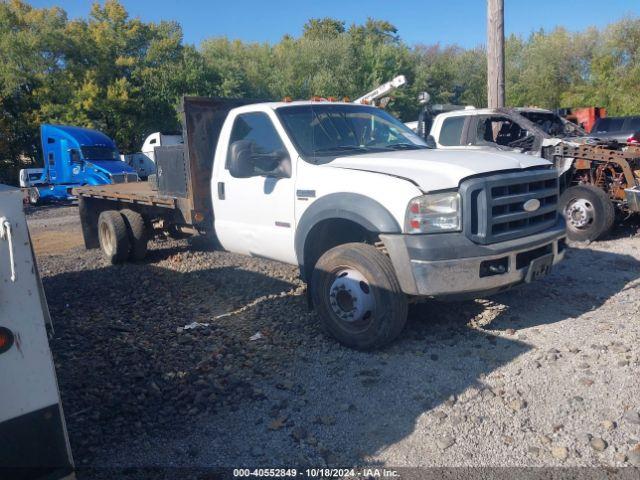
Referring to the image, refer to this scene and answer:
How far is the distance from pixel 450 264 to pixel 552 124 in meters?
6.23

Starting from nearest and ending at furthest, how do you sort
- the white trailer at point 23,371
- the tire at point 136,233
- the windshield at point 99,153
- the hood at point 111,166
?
the white trailer at point 23,371
the tire at point 136,233
the hood at point 111,166
the windshield at point 99,153

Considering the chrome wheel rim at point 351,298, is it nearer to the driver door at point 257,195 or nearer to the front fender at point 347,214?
the front fender at point 347,214

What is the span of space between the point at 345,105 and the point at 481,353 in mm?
2849

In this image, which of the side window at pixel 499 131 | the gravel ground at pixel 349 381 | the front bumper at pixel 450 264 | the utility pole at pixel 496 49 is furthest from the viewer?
the utility pole at pixel 496 49

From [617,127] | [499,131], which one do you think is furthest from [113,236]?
[617,127]

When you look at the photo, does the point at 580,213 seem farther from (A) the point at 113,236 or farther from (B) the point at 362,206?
(A) the point at 113,236

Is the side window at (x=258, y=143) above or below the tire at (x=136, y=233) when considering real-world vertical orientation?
above

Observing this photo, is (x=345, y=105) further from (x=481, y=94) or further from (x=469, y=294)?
(x=481, y=94)

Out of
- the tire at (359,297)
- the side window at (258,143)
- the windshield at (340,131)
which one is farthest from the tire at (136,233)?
the tire at (359,297)

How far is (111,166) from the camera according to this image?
64.1 ft

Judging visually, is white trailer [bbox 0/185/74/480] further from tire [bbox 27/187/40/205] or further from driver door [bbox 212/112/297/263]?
tire [bbox 27/187/40/205]

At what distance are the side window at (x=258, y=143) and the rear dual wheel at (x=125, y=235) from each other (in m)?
2.84

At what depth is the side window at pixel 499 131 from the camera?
866 cm

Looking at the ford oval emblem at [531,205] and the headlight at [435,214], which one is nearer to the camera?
the headlight at [435,214]
